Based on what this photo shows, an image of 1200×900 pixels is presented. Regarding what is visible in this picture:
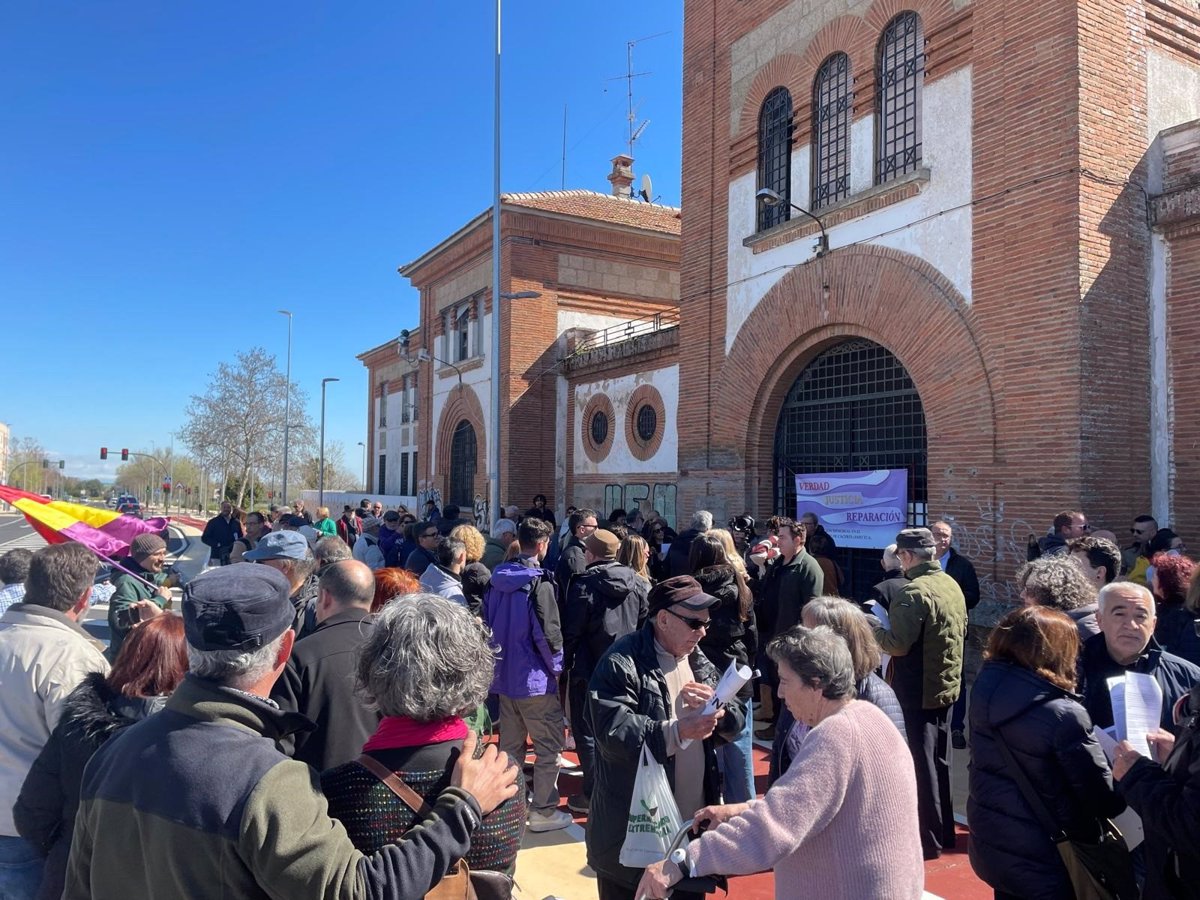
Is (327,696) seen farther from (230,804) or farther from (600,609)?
(600,609)

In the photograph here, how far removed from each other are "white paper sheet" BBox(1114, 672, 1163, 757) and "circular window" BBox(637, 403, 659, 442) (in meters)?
13.0

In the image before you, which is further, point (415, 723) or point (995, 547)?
point (995, 547)

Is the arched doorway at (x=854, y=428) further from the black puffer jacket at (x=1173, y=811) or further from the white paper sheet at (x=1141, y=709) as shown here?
the black puffer jacket at (x=1173, y=811)

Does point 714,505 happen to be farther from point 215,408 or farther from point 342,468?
point 342,468

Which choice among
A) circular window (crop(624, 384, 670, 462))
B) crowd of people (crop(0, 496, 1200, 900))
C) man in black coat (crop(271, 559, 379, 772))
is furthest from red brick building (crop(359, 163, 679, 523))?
man in black coat (crop(271, 559, 379, 772))

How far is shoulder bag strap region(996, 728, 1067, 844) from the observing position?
2824 millimetres

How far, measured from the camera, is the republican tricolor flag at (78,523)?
5832 millimetres

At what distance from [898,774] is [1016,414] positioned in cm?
720

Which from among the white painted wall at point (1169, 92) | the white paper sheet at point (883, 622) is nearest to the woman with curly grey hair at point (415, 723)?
the white paper sheet at point (883, 622)

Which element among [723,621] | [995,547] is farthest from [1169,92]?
[723,621]

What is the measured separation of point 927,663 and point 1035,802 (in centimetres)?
203

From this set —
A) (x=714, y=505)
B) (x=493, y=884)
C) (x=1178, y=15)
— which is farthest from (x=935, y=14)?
(x=493, y=884)

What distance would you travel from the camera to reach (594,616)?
17.4ft

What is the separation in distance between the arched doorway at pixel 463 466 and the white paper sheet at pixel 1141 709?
2006cm
